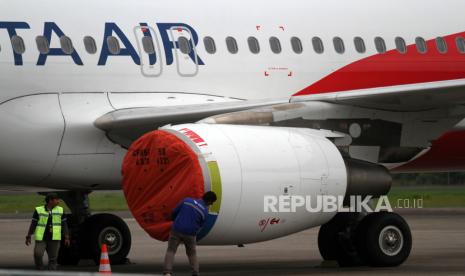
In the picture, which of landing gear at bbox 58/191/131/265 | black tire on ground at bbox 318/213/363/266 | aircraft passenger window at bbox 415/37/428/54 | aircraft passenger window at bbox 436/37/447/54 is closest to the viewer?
black tire on ground at bbox 318/213/363/266

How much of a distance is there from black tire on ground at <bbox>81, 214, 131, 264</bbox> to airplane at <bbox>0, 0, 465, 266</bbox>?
0.03m

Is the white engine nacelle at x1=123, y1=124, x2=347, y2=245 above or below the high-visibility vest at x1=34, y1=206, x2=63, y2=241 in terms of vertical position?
above

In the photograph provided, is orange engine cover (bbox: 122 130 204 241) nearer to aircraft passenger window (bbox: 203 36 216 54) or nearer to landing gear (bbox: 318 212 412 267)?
aircraft passenger window (bbox: 203 36 216 54)

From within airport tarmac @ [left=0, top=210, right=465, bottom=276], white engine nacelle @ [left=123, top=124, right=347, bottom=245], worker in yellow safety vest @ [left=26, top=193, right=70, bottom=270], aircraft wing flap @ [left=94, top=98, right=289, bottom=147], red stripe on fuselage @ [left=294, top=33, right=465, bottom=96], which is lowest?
airport tarmac @ [left=0, top=210, right=465, bottom=276]

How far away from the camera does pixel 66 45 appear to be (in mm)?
17844

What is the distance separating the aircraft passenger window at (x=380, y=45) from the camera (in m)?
20.0

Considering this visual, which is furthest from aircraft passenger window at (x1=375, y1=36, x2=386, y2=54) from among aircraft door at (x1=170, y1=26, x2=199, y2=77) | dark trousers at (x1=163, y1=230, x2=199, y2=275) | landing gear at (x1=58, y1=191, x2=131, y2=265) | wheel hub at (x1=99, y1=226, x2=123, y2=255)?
dark trousers at (x1=163, y1=230, x2=199, y2=275)

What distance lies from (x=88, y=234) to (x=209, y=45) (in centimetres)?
369

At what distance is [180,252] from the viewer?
23953mm

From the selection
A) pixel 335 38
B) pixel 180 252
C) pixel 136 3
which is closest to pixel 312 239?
pixel 180 252

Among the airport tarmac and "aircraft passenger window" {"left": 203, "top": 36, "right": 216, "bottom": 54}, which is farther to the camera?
"aircraft passenger window" {"left": 203, "top": 36, "right": 216, "bottom": 54}

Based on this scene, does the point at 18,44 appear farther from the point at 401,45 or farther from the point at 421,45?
the point at 421,45

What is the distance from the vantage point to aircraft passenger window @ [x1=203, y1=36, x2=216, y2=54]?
18891 mm

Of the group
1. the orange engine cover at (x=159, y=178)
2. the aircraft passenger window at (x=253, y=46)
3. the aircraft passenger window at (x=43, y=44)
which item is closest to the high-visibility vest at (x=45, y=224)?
the orange engine cover at (x=159, y=178)
